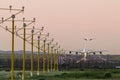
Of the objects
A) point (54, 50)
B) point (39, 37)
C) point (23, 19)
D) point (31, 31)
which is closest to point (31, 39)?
point (31, 31)

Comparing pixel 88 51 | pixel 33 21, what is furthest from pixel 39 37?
pixel 88 51

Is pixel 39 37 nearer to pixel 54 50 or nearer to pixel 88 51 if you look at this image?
pixel 54 50

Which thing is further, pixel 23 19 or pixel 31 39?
pixel 31 39

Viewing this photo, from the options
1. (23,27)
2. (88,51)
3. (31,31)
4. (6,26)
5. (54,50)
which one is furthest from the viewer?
(88,51)

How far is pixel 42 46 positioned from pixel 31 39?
94.5 feet

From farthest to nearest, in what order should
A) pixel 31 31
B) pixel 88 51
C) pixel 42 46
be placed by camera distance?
1. pixel 88 51
2. pixel 42 46
3. pixel 31 31

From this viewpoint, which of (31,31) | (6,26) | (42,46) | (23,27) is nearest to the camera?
(6,26)

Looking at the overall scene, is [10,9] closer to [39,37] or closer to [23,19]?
[23,19]

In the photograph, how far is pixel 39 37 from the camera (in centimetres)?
9075

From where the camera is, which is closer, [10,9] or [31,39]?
[10,9]

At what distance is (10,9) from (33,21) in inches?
580

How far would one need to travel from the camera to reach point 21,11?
166 feet

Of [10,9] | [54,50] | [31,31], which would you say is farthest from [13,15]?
[54,50]

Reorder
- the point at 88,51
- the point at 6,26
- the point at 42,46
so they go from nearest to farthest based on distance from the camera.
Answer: the point at 6,26, the point at 42,46, the point at 88,51
